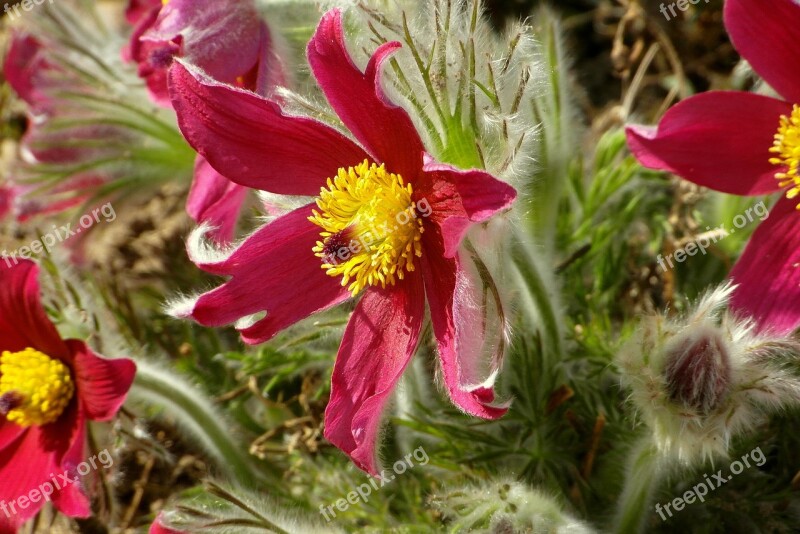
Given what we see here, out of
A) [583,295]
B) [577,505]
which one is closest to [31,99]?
[583,295]

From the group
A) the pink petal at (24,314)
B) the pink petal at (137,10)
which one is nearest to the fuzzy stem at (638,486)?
the pink petal at (24,314)

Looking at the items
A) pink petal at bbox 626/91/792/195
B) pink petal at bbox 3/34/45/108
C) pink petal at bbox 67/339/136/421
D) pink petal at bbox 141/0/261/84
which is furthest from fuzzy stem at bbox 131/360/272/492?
pink petal at bbox 626/91/792/195

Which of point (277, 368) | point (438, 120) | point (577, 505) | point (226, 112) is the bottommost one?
point (577, 505)

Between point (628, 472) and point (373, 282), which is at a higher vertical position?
point (373, 282)

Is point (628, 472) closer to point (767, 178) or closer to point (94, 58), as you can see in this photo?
point (767, 178)

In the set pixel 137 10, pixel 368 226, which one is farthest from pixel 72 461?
pixel 137 10

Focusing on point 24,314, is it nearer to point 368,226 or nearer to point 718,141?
point 368,226

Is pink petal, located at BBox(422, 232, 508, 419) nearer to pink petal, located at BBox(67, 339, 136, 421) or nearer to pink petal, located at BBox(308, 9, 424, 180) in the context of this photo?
pink petal, located at BBox(308, 9, 424, 180)
